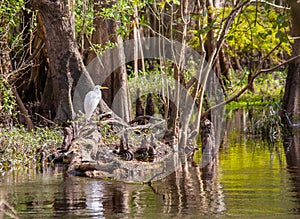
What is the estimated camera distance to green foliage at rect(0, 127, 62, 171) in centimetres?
1653

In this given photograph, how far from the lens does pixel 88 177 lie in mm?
14945

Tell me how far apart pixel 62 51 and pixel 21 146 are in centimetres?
467

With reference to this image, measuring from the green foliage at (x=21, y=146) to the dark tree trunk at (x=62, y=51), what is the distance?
235cm

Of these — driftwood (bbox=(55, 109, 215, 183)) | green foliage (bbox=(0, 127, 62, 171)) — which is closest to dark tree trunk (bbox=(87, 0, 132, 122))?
driftwood (bbox=(55, 109, 215, 183))

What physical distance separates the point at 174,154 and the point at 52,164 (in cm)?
335

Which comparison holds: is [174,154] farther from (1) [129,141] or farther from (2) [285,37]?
(2) [285,37]

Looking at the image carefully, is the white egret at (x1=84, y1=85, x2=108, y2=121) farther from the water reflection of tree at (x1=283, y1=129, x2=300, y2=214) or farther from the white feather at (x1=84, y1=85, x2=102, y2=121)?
the water reflection of tree at (x1=283, y1=129, x2=300, y2=214)

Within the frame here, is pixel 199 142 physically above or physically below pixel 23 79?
below

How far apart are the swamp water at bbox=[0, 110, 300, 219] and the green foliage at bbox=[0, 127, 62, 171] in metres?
0.64

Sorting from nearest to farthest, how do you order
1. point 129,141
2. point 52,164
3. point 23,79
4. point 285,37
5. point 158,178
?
1. point 285,37
2. point 158,178
3. point 52,164
4. point 129,141
5. point 23,79

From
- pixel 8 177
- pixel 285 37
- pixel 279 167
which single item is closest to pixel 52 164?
pixel 8 177

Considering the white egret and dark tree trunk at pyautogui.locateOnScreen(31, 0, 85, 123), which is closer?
the white egret

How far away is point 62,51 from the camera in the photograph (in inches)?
823

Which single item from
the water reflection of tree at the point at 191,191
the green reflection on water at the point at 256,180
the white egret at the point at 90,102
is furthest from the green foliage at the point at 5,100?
the green reflection on water at the point at 256,180
